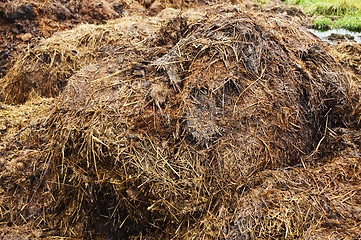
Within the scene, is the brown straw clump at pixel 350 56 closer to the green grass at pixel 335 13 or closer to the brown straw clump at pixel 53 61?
the brown straw clump at pixel 53 61

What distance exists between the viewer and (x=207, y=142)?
2.47 metres

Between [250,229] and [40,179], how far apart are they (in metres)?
1.89

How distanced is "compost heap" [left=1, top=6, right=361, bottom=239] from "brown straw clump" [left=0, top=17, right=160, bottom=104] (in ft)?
4.09

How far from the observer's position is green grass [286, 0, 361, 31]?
796 centimetres

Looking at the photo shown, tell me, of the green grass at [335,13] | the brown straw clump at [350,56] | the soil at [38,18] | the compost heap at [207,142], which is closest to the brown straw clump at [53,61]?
the soil at [38,18]

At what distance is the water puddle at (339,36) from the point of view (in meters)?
6.71

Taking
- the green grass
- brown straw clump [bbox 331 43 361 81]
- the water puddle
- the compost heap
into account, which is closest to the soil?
the compost heap

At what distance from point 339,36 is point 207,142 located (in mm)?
5772

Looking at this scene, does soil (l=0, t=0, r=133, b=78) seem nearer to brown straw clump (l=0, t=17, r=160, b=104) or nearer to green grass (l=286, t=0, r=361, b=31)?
brown straw clump (l=0, t=17, r=160, b=104)

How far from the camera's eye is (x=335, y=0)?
9469 mm

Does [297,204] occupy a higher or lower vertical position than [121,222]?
higher

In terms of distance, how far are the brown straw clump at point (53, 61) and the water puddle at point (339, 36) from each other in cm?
432

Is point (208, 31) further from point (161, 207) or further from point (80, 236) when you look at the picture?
point (80, 236)

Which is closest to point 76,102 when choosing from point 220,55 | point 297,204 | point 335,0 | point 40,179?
point 40,179
